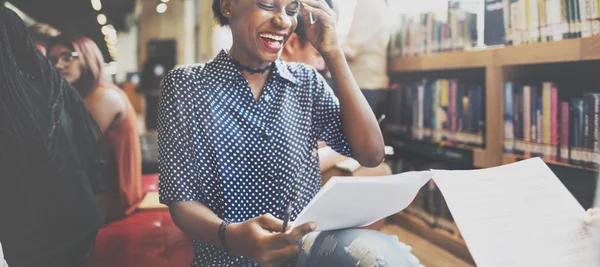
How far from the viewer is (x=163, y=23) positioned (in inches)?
50.0

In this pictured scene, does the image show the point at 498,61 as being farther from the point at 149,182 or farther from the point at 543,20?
the point at 149,182

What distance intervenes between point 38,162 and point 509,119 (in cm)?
132

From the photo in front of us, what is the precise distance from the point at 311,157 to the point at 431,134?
681mm

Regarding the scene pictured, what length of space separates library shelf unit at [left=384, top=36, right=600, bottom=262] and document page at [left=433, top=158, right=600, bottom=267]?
238 millimetres

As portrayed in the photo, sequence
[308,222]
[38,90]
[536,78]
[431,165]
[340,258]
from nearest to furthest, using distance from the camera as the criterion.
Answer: [308,222] < [340,258] < [38,90] < [536,78] < [431,165]

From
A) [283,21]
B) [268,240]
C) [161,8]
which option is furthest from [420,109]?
[268,240]

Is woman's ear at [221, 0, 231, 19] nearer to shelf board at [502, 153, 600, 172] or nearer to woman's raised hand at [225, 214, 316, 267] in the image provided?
woman's raised hand at [225, 214, 316, 267]

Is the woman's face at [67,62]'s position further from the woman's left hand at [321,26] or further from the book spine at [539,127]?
the book spine at [539,127]

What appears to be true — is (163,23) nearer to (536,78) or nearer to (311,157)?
(311,157)

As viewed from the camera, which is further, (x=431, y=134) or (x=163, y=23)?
(x=431, y=134)

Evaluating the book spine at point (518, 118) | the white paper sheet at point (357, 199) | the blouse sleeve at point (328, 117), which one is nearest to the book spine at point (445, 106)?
the book spine at point (518, 118)

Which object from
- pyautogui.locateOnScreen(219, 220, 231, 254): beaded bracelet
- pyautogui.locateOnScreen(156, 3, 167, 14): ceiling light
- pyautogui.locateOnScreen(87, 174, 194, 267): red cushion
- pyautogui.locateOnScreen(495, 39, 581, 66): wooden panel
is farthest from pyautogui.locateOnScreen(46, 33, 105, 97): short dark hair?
pyautogui.locateOnScreen(495, 39, 581, 66): wooden panel

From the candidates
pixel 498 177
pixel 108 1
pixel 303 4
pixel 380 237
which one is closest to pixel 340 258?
pixel 380 237

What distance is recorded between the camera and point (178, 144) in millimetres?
953
